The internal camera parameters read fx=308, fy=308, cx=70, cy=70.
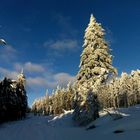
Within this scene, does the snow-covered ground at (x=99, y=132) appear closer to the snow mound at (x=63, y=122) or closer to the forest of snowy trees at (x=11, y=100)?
the snow mound at (x=63, y=122)

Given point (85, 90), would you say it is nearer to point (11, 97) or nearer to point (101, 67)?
point (101, 67)

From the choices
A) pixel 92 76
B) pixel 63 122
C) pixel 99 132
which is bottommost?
pixel 99 132

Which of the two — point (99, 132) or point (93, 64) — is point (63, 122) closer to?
point (93, 64)

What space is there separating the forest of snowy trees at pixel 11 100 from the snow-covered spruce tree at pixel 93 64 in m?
21.0

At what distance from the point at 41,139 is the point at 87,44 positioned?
20441 millimetres

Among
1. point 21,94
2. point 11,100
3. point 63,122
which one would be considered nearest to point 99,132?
point 63,122

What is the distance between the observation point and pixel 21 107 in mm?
75375

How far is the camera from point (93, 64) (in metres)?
41.5

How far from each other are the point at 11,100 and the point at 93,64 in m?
30.3

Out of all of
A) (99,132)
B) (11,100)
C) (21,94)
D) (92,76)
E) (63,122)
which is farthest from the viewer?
(21,94)

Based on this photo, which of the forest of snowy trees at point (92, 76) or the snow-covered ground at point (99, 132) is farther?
the forest of snowy trees at point (92, 76)

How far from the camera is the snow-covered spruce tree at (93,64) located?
40.2m

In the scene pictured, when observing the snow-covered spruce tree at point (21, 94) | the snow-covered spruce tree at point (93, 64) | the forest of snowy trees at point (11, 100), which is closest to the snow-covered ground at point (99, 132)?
the snow-covered spruce tree at point (93, 64)

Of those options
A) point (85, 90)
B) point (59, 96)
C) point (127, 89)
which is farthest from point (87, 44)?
point (59, 96)
